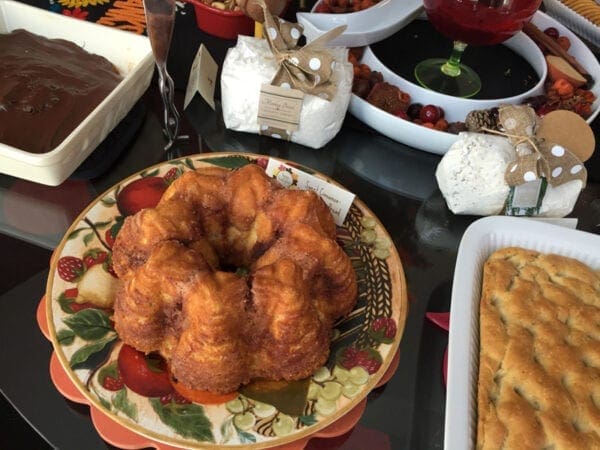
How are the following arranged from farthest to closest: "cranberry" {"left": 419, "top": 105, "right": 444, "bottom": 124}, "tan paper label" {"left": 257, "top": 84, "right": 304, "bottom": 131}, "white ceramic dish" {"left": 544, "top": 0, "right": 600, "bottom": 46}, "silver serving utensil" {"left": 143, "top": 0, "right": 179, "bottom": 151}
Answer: "white ceramic dish" {"left": 544, "top": 0, "right": 600, "bottom": 46}
"cranberry" {"left": 419, "top": 105, "right": 444, "bottom": 124}
"tan paper label" {"left": 257, "top": 84, "right": 304, "bottom": 131}
"silver serving utensil" {"left": 143, "top": 0, "right": 179, "bottom": 151}

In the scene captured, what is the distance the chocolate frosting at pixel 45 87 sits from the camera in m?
1.00

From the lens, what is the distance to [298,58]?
1005 mm

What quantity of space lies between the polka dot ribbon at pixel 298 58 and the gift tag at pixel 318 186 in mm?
149

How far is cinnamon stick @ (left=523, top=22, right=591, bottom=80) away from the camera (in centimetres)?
132

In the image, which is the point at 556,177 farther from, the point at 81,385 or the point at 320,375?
the point at 81,385

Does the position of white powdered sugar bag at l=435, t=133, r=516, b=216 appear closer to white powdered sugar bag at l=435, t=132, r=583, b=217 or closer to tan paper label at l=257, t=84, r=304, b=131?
white powdered sugar bag at l=435, t=132, r=583, b=217

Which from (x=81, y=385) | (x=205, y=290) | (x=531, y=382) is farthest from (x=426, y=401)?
(x=81, y=385)

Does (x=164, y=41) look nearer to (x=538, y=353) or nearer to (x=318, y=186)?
(x=318, y=186)

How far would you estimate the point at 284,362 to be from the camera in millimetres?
752

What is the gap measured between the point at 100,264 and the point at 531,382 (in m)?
0.61

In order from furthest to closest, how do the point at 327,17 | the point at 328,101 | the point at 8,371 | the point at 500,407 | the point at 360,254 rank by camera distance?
the point at 327,17, the point at 328,101, the point at 360,254, the point at 8,371, the point at 500,407

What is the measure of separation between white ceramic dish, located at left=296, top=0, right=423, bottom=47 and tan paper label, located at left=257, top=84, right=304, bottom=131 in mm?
219

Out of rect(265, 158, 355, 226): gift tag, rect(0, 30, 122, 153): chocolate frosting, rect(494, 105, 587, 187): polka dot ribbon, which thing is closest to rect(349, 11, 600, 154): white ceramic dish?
rect(494, 105, 587, 187): polka dot ribbon

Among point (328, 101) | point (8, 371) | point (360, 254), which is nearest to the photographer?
point (8, 371)
